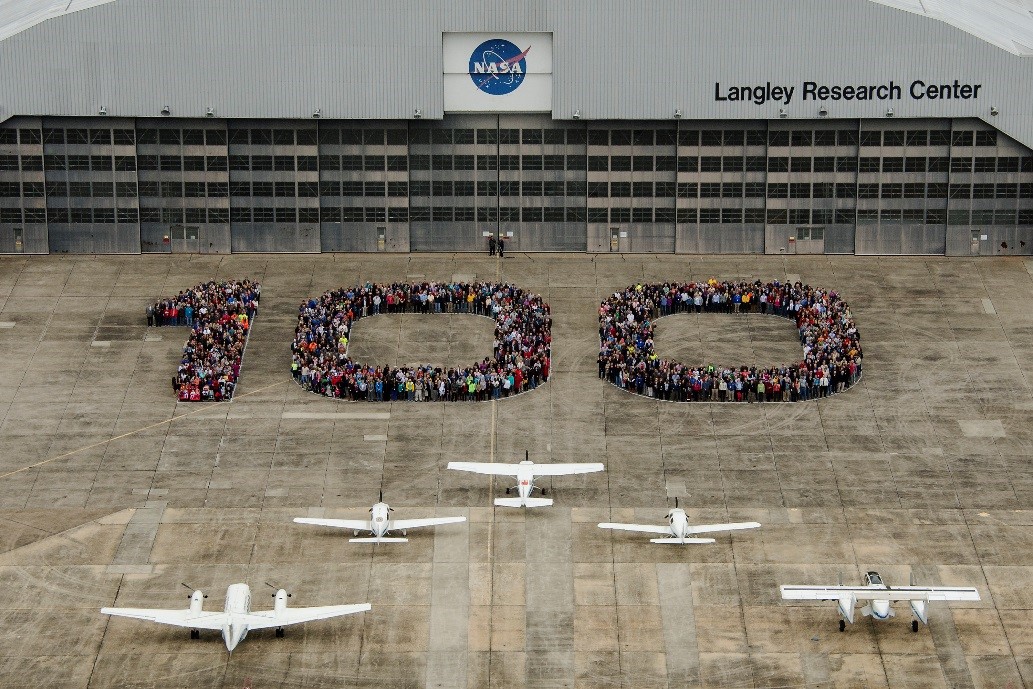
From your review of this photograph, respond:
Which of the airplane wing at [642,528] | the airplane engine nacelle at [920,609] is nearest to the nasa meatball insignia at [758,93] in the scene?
the airplane wing at [642,528]

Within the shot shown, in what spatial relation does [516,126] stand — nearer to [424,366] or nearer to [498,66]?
[498,66]

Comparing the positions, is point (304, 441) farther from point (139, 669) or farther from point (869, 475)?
point (869, 475)

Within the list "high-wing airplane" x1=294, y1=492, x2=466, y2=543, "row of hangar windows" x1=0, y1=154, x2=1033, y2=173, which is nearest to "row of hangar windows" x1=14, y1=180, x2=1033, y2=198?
"row of hangar windows" x1=0, y1=154, x2=1033, y2=173

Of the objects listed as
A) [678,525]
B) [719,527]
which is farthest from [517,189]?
[678,525]

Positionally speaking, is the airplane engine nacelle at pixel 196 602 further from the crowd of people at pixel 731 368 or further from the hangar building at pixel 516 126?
the hangar building at pixel 516 126

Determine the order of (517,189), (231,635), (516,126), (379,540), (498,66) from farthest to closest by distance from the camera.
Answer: (517,189)
(516,126)
(498,66)
(379,540)
(231,635)

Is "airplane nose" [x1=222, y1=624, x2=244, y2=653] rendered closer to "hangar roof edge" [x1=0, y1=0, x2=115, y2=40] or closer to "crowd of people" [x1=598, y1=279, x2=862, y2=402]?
"crowd of people" [x1=598, y1=279, x2=862, y2=402]
